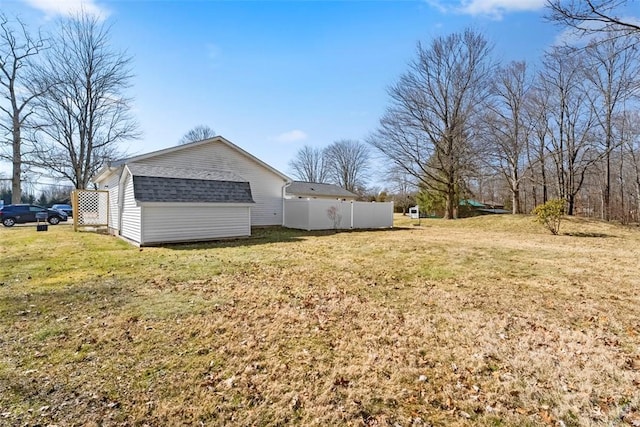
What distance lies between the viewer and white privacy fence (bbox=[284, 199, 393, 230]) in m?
16.7

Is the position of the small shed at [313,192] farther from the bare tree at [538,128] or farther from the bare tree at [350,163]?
the bare tree at [350,163]

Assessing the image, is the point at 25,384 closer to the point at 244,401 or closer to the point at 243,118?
the point at 244,401

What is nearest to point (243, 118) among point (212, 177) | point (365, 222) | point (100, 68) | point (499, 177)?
point (212, 177)

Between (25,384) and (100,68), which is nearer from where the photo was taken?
(25,384)

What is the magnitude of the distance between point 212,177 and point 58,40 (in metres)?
20.7

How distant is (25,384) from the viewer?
272 cm

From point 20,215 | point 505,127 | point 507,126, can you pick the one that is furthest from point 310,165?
point 20,215

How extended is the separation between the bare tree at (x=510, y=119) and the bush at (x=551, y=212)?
24.3 feet

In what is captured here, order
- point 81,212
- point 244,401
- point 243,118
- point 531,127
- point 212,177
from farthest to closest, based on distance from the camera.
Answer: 1. point 531,127
2. point 243,118
3. point 81,212
4. point 212,177
5. point 244,401

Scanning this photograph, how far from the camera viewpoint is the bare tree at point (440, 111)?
73.5 ft

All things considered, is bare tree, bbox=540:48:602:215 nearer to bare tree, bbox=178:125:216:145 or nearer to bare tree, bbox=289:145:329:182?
bare tree, bbox=289:145:329:182

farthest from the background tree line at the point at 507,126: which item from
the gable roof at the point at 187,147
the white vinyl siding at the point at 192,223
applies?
the white vinyl siding at the point at 192,223

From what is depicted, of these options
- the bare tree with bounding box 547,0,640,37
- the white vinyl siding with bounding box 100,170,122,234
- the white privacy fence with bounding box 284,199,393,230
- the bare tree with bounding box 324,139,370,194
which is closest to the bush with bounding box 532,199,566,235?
the white privacy fence with bounding box 284,199,393,230

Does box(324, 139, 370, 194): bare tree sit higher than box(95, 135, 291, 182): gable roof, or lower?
higher
